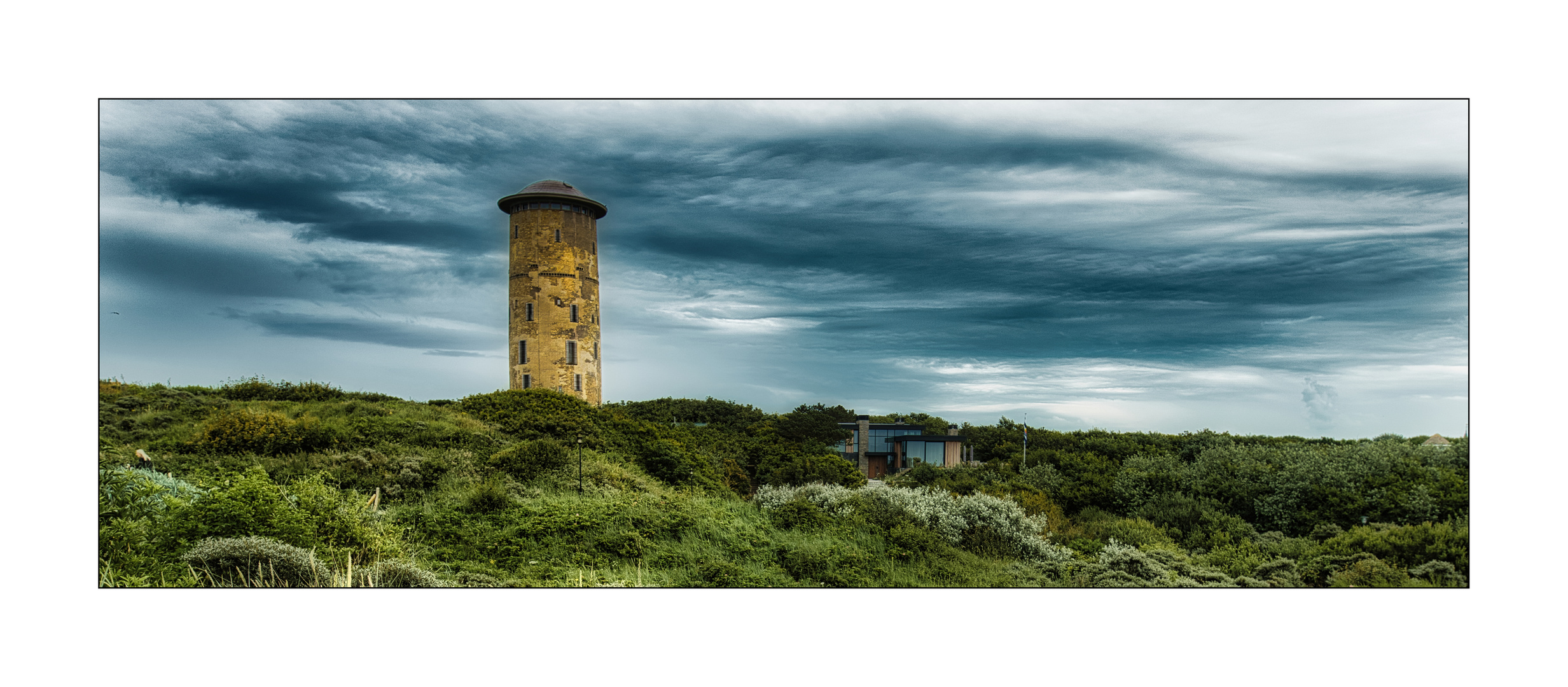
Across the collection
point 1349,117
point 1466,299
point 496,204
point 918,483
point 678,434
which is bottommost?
point 918,483

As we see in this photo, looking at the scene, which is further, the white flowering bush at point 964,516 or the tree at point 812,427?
the tree at point 812,427

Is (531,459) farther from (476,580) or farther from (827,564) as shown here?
(827,564)

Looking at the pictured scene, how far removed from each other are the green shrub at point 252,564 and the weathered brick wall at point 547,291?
15.0 m

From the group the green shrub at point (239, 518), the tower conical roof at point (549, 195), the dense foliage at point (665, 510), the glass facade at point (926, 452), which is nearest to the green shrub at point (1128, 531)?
the dense foliage at point (665, 510)

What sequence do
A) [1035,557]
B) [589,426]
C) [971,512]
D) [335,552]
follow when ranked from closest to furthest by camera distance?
[335,552] → [1035,557] → [971,512] → [589,426]

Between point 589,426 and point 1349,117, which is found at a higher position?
point 1349,117

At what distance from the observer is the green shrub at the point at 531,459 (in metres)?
13.6

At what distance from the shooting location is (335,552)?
8.04 m

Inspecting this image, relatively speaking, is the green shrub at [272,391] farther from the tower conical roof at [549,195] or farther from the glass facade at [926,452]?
the glass facade at [926,452]

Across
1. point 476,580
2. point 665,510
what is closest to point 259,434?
point 476,580
